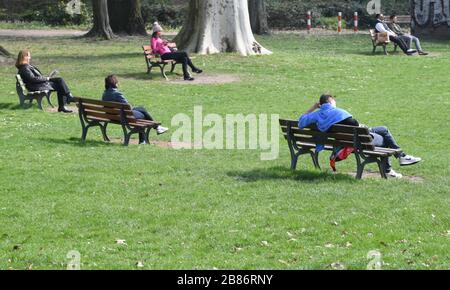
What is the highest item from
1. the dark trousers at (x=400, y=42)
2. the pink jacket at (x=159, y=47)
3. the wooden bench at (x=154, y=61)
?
the pink jacket at (x=159, y=47)

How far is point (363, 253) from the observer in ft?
30.3

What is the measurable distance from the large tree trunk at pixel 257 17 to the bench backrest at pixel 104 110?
2469cm

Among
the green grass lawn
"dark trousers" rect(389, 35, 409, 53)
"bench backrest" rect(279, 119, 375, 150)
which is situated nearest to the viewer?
the green grass lawn

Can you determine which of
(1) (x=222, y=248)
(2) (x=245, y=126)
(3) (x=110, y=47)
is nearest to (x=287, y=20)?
(3) (x=110, y=47)

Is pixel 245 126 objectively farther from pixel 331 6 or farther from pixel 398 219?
pixel 331 6

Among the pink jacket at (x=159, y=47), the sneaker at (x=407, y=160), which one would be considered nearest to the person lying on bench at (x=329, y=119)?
the sneaker at (x=407, y=160)

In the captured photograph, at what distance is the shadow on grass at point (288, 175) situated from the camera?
12.9 metres

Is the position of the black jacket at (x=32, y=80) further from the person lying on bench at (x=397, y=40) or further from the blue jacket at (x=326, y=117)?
the person lying on bench at (x=397, y=40)

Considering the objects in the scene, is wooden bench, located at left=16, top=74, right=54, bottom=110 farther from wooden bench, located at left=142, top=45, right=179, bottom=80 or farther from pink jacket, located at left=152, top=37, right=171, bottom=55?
pink jacket, located at left=152, top=37, right=171, bottom=55

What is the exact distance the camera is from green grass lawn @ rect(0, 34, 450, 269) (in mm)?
9305

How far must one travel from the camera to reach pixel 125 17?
40.6m

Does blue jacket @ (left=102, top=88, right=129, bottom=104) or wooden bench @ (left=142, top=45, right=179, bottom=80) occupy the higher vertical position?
blue jacket @ (left=102, top=88, right=129, bottom=104)

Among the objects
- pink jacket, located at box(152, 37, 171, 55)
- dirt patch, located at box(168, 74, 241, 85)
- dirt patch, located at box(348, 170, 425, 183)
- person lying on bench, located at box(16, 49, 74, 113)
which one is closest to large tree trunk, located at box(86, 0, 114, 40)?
pink jacket, located at box(152, 37, 171, 55)

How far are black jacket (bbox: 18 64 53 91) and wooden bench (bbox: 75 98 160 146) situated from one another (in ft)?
11.9
